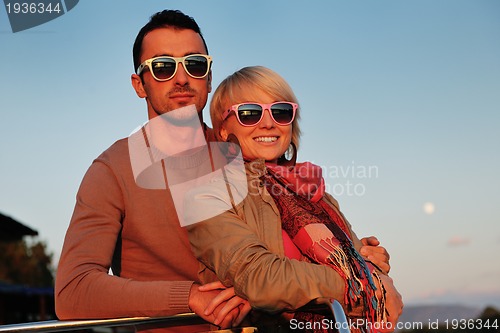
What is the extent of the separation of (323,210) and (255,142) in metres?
0.47

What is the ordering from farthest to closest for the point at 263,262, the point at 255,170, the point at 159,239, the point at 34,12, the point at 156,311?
1. the point at 34,12
2. the point at 159,239
3. the point at 255,170
4. the point at 156,311
5. the point at 263,262

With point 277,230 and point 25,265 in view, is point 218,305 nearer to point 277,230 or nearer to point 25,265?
point 277,230

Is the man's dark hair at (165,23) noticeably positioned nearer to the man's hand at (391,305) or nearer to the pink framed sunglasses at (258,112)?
the pink framed sunglasses at (258,112)

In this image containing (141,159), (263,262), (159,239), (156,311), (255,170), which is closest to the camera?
(263,262)

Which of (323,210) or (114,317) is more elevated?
(323,210)

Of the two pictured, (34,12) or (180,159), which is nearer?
(180,159)

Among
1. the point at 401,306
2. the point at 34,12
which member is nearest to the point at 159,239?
the point at 401,306

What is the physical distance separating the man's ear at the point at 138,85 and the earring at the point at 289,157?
1.14 m

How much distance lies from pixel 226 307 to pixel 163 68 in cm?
182

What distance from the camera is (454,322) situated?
3.43 metres

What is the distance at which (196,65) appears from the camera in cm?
391

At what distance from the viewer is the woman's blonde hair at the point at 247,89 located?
3.23m

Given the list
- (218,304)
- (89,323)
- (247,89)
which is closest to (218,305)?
(218,304)

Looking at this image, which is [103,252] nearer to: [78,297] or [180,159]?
[78,297]
